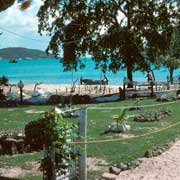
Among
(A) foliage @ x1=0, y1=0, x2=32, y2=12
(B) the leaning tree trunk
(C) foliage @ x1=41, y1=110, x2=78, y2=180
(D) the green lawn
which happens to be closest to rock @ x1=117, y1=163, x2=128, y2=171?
(D) the green lawn

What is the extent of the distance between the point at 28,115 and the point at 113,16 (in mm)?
15812

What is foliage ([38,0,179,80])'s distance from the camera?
34.0 metres

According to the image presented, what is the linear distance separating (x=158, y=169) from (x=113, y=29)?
25439 mm

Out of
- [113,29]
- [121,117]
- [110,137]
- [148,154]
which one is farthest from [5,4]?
[113,29]

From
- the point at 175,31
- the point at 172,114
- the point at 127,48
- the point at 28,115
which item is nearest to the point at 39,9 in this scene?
the point at 127,48

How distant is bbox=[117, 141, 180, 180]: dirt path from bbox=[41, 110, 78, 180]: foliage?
169 centimetres

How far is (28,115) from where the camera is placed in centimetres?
2114

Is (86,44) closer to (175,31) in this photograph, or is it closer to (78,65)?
(78,65)

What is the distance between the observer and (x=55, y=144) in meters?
7.50

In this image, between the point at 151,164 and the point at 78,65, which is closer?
the point at 151,164

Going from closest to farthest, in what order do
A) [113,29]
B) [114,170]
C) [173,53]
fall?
[114,170] → [113,29] → [173,53]

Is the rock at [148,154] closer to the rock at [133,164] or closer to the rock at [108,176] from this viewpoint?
the rock at [133,164]

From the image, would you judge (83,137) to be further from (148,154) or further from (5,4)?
(5,4)

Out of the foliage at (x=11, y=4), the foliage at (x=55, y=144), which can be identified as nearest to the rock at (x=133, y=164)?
the foliage at (x=55, y=144)
